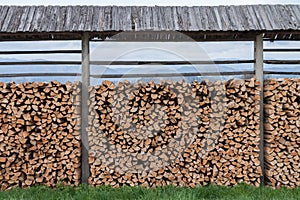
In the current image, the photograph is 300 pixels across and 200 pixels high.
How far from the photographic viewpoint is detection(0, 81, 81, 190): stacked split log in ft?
20.3

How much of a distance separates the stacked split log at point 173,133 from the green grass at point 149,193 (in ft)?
1.03

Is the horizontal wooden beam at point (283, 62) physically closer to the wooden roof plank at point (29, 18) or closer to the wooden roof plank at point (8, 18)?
the wooden roof plank at point (29, 18)

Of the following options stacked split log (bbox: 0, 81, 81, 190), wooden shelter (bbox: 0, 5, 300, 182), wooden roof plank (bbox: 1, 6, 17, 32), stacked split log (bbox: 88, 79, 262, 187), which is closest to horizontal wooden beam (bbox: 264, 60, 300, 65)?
wooden shelter (bbox: 0, 5, 300, 182)

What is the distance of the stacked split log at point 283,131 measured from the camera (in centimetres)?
635

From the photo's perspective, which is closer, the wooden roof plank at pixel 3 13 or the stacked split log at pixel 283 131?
the wooden roof plank at pixel 3 13

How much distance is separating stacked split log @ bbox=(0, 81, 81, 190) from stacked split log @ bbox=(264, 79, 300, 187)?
3093 mm

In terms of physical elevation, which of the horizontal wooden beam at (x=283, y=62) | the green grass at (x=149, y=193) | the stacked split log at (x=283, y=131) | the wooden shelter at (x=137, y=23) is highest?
the wooden shelter at (x=137, y=23)

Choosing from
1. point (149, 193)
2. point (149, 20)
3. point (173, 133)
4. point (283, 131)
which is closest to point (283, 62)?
point (283, 131)

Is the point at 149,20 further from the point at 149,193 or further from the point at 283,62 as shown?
the point at 149,193

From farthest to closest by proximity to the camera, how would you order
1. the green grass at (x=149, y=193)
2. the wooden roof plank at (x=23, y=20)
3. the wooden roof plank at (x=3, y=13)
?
the wooden roof plank at (x=3, y=13), the wooden roof plank at (x=23, y=20), the green grass at (x=149, y=193)

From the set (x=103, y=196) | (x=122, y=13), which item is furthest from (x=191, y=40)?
(x=103, y=196)

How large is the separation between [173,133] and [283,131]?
1789 mm

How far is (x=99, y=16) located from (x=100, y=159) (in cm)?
230

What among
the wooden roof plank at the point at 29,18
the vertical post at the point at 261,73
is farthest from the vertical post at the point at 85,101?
the vertical post at the point at 261,73
